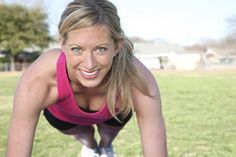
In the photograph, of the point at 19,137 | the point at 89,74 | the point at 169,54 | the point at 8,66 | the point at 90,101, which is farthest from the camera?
the point at 169,54

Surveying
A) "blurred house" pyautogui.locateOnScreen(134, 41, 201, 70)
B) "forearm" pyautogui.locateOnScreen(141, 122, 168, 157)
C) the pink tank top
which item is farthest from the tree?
"forearm" pyautogui.locateOnScreen(141, 122, 168, 157)

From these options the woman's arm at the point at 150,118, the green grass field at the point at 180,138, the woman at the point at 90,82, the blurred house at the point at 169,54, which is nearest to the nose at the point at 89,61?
the woman at the point at 90,82

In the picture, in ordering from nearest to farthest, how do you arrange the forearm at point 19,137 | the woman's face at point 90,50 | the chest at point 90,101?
1. the woman's face at point 90,50
2. the forearm at point 19,137
3. the chest at point 90,101

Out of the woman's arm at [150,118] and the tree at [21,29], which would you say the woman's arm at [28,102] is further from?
the tree at [21,29]

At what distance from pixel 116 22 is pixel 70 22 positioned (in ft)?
A: 0.91

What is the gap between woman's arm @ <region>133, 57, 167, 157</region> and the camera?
264 centimetres

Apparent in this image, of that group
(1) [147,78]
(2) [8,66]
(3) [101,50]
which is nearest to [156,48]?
(2) [8,66]

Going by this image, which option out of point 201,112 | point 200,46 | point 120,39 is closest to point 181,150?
point 120,39

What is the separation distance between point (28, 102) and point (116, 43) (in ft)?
2.25

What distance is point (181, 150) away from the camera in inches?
222

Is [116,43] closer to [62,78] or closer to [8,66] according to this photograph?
[62,78]

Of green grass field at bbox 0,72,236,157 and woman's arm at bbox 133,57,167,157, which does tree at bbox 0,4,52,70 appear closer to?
green grass field at bbox 0,72,236,157

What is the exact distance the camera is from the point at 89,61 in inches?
89.0

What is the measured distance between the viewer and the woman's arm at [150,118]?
264 cm
